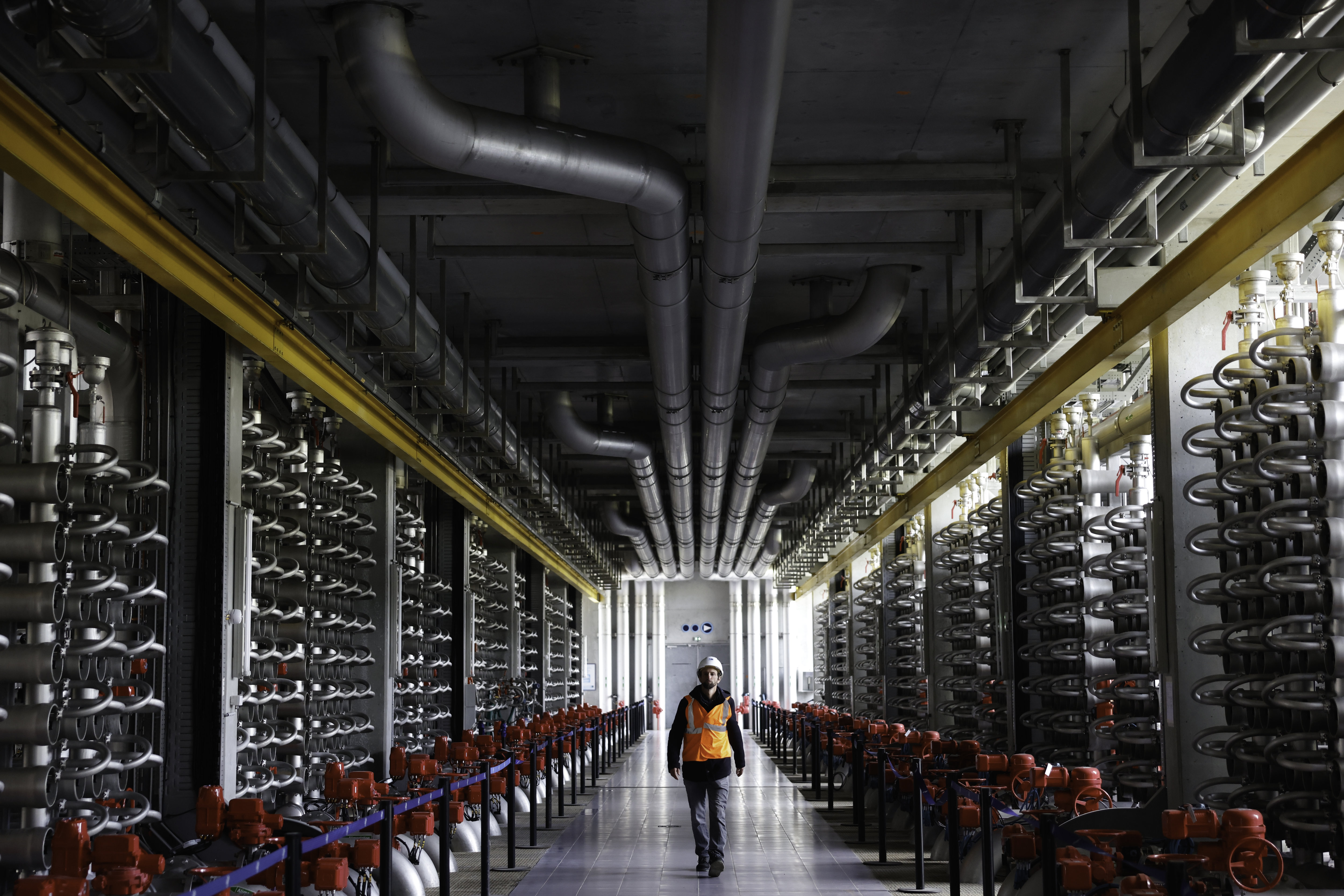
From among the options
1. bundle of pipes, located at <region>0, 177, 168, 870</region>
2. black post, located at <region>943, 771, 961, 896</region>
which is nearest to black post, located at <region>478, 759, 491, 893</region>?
bundle of pipes, located at <region>0, 177, 168, 870</region>

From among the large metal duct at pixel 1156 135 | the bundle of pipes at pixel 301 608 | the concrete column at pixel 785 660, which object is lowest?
the concrete column at pixel 785 660

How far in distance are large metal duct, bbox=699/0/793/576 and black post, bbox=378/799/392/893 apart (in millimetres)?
3884

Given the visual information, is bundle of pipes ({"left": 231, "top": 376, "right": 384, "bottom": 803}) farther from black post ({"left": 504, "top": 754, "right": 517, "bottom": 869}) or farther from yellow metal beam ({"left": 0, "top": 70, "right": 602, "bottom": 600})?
black post ({"left": 504, "top": 754, "right": 517, "bottom": 869})

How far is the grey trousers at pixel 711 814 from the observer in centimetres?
1057

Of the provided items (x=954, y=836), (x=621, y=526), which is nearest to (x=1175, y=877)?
(x=954, y=836)

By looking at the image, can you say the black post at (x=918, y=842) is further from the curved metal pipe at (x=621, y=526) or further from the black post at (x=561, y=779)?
the curved metal pipe at (x=621, y=526)

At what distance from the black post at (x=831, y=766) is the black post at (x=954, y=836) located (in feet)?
21.0

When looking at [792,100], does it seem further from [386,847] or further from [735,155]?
[386,847]

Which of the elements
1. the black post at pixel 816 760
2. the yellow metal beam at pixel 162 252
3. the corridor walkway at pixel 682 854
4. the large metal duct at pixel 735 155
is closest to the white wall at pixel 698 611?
the corridor walkway at pixel 682 854

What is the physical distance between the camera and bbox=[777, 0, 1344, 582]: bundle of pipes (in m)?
5.37

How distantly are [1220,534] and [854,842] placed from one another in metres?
5.89

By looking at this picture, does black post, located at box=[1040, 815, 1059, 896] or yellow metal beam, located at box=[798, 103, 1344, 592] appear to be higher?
yellow metal beam, located at box=[798, 103, 1344, 592]

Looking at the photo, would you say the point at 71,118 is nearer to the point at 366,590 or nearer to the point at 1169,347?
the point at 1169,347

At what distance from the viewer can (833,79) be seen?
7895mm
